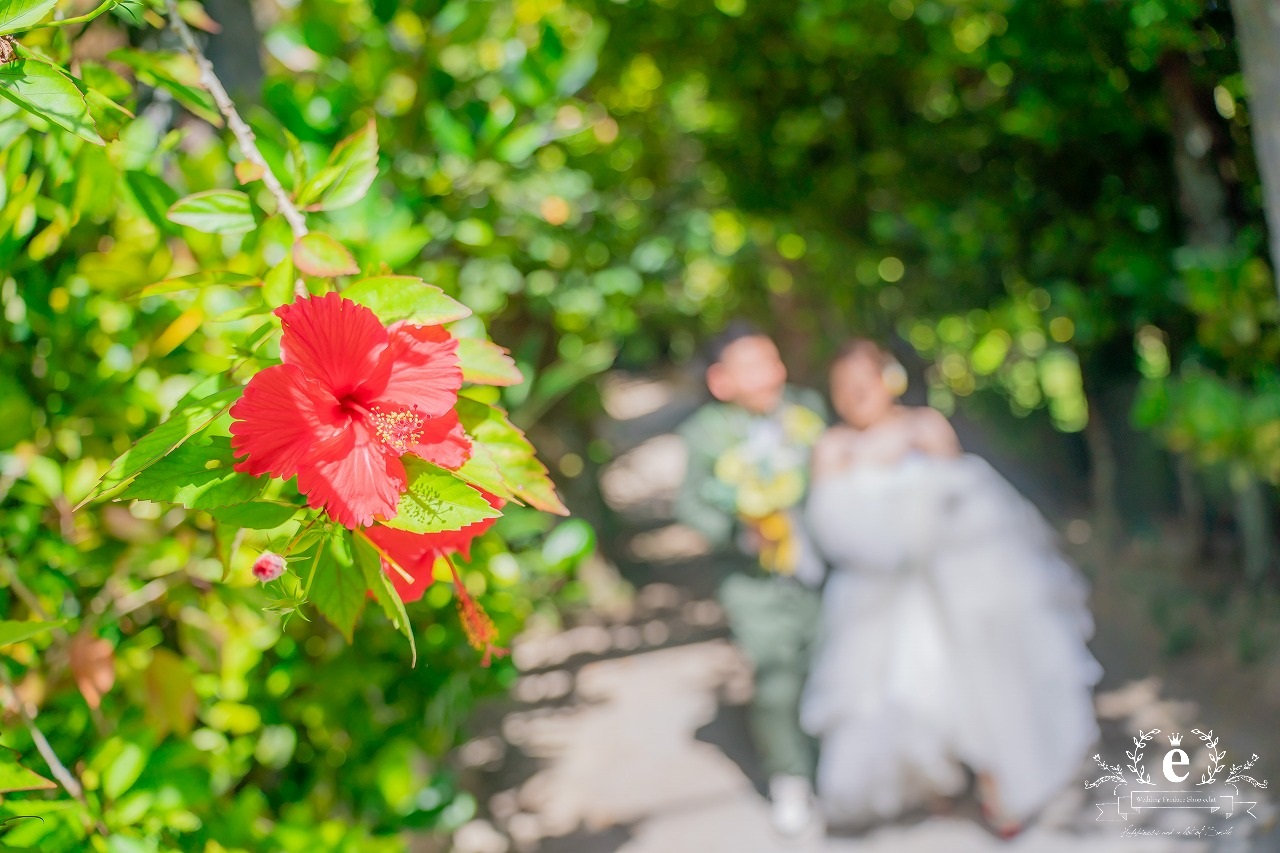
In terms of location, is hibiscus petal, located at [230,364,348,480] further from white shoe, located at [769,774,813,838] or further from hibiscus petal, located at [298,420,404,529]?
white shoe, located at [769,774,813,838]

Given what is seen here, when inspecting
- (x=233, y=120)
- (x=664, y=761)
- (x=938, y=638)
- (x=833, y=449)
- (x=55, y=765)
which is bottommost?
(x=664, y=761)

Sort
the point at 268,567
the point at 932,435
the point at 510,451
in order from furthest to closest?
the point at 932,435, the point at 510,451, the point at 268,567

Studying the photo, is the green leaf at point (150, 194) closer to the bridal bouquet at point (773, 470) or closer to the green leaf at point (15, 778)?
the green leaf at point (15, 778)

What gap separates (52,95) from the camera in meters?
0.69

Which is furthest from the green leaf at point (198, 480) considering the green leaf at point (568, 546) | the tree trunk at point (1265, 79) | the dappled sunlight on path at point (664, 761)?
the dappled sunlight on path at point (664, 761)

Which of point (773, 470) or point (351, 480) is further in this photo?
point (773, 470)

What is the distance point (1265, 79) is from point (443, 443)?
4.10 feet

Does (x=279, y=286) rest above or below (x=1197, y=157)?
above

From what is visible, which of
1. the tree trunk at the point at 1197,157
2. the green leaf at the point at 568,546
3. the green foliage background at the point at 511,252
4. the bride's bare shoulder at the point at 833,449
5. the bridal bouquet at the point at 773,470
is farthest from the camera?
the bridal bouquet at the point at 773,470

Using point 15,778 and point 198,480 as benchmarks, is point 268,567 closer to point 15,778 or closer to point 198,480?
point 198,480

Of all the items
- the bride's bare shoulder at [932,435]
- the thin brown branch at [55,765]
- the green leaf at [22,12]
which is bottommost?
the bride's bare shoulder at [932,435]

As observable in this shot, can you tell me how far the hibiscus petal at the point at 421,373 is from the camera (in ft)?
2.28

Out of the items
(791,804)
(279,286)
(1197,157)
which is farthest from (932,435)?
(279,286)

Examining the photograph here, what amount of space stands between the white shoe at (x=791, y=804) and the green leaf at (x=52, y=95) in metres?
3.07
